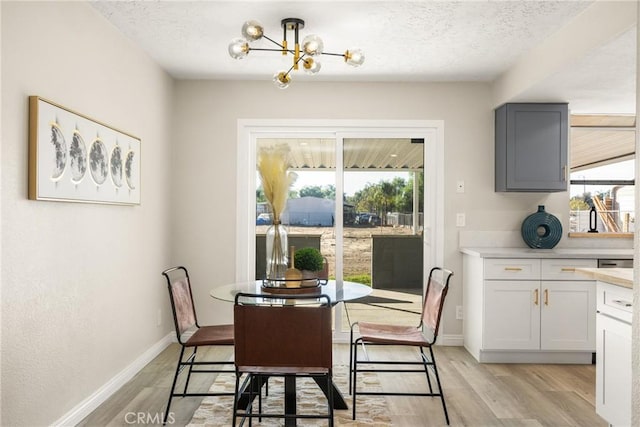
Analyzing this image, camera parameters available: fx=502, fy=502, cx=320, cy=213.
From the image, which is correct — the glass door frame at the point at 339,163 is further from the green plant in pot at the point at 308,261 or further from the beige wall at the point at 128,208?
the green plant in pot at the point at 308,261

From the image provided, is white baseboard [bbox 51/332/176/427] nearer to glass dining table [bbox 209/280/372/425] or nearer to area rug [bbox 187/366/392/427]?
area rug [bbox 187/366/392/427]

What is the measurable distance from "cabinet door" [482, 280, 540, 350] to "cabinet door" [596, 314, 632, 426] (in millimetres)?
1351

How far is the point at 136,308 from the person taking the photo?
3705 millimetres

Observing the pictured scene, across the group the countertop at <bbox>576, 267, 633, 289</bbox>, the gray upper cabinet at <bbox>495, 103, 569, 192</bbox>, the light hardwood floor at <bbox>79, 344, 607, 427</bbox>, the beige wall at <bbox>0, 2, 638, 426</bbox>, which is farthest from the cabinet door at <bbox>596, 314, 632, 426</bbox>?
the beige wall at <bbox>0, 2, 638, 426</bbox>

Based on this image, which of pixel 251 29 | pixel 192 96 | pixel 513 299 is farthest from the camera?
pixel 192 96

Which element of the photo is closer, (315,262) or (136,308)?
(315,262)

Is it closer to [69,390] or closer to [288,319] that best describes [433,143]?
[288,319]

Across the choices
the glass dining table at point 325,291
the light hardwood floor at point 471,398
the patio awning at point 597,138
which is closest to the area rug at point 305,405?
the light hardwood floor at point 471,398

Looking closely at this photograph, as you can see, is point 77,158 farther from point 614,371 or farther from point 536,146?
point 536,146

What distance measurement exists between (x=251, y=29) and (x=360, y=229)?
237 centimetres

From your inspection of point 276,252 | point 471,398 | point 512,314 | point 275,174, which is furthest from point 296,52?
point 512,314

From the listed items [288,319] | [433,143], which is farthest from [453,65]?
[288,319]

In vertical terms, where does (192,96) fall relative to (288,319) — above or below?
above

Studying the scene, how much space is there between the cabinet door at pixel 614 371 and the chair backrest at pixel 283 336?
1.38 m
